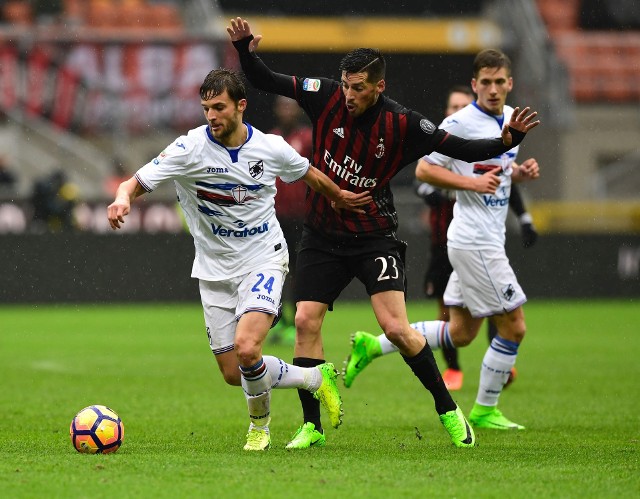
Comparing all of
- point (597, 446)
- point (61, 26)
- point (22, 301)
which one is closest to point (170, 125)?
point (61, 26)

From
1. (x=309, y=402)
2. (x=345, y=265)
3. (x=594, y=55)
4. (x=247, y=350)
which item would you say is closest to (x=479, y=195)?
(x=345, y=265)

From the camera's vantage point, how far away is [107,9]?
2606 centimetres

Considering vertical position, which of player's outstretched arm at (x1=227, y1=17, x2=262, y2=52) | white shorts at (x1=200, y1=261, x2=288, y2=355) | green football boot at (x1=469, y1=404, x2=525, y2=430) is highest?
player's outstretched arm at (x1=227, y1=17, x2=262, y2=52)

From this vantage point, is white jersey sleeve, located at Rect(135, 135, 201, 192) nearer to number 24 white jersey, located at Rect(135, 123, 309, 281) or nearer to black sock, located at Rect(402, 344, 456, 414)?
number 24 white jersey, located at Rect(135, 123, 309, 281)

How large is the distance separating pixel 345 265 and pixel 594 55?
930 inches

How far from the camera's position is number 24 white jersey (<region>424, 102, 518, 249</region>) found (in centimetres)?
788

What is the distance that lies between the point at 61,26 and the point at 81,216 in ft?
17.4

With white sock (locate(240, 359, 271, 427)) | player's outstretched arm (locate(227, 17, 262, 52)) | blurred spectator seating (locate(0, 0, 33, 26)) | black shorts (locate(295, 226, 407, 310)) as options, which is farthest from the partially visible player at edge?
blurred spectator seating (locate(0, 0, 33, 26))

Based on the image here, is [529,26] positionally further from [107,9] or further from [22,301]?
[22,301]

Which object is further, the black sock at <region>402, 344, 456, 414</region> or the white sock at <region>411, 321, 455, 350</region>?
the white sock at <region>411, 321, 455, 350</region>

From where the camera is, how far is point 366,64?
659cm

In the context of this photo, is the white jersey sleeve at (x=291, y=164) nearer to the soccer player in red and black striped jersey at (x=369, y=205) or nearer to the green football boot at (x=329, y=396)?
the soccer player in red and black striped jersey at (x=369, y=205)

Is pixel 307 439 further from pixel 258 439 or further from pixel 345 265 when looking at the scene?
pixel 345 265

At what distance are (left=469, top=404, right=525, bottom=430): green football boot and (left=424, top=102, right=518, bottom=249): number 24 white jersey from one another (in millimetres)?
1078
